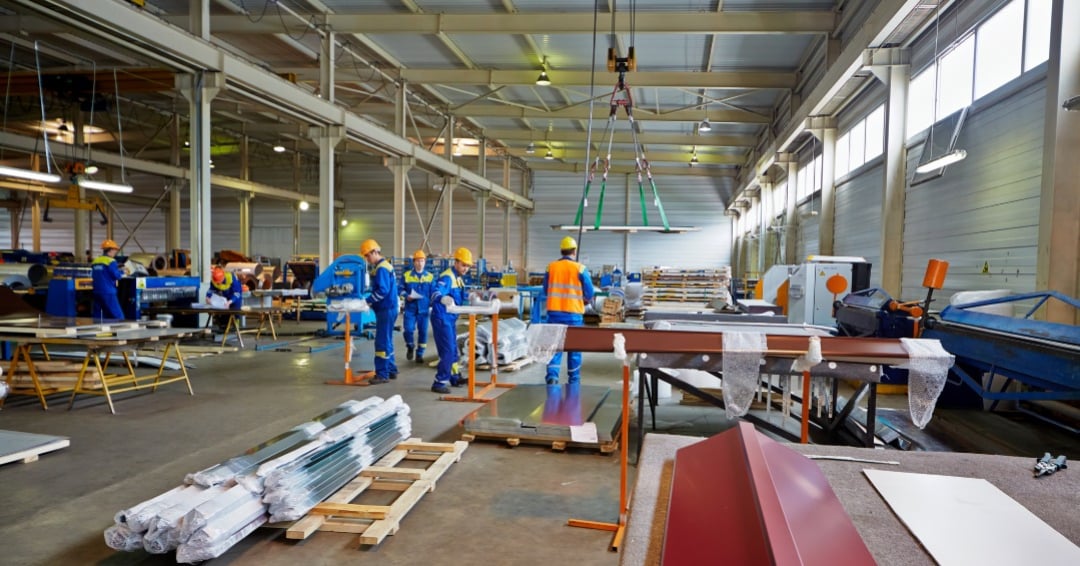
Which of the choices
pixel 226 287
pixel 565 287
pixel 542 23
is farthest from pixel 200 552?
pixel 542 23

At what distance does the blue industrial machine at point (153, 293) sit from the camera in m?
10.3

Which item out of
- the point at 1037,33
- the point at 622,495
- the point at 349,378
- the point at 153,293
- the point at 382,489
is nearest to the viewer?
the point at 622,495

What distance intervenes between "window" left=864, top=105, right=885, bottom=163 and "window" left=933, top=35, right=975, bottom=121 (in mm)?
2004

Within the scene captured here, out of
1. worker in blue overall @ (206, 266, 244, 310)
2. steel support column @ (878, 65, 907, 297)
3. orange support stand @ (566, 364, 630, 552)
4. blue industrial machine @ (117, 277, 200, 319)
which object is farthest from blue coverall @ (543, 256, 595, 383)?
blue industrial machine @ (117, 277, 200, 319)

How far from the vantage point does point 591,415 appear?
563 centimetres

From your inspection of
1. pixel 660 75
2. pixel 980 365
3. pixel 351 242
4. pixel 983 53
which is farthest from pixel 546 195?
pixel 980 365

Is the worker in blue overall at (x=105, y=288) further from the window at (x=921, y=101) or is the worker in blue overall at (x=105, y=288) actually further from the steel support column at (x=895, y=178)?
the window at (x=921, y=101)

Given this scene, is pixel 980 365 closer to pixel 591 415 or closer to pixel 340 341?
pixel 591 415

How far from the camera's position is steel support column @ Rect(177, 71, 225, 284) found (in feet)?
30.7

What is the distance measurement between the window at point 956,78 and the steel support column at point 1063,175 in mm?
2267

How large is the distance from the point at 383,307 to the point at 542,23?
6.44m

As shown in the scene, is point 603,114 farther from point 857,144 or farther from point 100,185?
point 100,185

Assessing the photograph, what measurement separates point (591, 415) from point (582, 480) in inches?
46.0

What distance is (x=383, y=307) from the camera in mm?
7828
